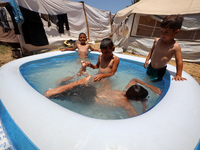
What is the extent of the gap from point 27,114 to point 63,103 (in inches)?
29.3

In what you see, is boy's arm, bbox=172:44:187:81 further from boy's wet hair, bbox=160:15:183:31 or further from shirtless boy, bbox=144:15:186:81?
A: boy's wet hair, bbox=160:15:183:31

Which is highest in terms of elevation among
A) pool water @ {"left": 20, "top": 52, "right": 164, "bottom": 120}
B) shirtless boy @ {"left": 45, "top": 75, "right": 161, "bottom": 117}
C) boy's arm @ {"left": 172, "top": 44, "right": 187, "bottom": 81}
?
boy's arm @ {"left": 172, "top": 44, "right": 187, "bottom": 81}

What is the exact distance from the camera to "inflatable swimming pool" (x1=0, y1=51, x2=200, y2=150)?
771mm

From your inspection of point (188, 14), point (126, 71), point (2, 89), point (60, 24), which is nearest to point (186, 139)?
point (2, 89)

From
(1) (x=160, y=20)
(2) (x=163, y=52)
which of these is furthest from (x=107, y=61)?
(1) (x=160, y=20)

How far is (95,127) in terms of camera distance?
0.87 m

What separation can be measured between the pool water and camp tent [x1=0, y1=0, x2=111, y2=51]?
3228 millimetres

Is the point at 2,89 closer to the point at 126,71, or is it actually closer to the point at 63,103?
the point at 63,103

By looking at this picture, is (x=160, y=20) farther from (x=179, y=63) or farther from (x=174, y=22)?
(x=179, y=63)

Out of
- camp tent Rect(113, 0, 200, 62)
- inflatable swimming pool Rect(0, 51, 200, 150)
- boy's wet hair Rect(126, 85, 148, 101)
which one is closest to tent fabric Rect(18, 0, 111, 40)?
camp tent Rect(113, 0, 200, 62)

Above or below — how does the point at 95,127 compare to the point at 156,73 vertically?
above

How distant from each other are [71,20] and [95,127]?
8.08 meters

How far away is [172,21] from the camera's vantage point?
162cm

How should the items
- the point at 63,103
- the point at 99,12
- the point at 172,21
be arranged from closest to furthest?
1. the point at 172,21
2. the point at 63,103
3. the point at 99,12
